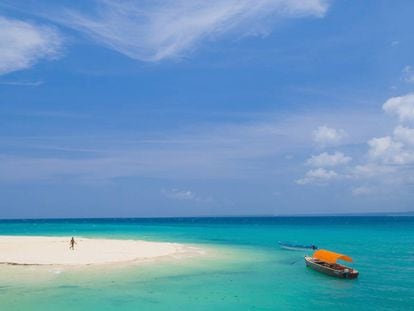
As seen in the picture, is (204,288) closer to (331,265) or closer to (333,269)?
(333,269)

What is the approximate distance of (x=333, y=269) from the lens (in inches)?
1356

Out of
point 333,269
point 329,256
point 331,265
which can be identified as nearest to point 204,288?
point 333,269

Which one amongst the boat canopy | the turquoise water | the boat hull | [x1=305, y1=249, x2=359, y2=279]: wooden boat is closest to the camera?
the turquoise water

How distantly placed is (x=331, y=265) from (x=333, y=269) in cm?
232

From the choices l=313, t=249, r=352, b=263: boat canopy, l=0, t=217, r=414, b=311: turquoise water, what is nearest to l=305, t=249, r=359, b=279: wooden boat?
l=313, t=249, r=352, b=263: boat canopy

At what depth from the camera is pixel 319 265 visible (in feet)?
120

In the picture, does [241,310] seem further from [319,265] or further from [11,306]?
[319,265]

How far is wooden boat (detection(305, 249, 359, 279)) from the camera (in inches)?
1318

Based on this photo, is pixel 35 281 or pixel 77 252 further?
pixel 77 252

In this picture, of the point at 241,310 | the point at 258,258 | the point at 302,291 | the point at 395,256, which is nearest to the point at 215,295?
the point at 241,310

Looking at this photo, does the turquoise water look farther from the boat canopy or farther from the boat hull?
the boat canopy

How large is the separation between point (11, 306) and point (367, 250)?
47369 mm

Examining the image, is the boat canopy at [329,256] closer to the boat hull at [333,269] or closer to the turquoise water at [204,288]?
the boat hull at [333,269]

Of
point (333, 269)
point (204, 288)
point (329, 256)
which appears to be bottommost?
point (204, 288)
